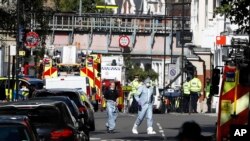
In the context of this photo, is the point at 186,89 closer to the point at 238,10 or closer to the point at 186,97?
the point at 186,97

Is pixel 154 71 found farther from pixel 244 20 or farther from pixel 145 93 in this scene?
pixel 244 20

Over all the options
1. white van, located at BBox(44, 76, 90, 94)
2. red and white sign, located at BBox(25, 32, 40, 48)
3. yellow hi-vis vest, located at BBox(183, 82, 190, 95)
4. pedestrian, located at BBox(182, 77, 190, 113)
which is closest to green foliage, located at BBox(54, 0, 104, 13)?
pedestrian, located at BBox(182, 77, 190, 113)

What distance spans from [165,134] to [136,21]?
59327 mm

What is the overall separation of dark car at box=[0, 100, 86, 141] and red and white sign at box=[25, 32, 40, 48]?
2387 centimetres

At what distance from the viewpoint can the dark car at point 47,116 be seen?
65.3 ft

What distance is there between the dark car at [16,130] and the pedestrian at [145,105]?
16801 mm

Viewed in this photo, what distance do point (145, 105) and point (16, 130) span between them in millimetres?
17481

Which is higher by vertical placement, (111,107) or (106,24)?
(106,24)

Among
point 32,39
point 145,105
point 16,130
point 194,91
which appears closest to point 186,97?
point 194,91

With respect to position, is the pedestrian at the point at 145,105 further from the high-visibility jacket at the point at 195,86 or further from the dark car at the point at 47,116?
the high-visibility jacket at the point at 195,86

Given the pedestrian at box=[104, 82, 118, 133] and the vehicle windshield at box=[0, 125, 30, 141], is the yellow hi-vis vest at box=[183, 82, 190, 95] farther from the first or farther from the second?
the vehicle windshield at box=[0, 125, 30, 141]

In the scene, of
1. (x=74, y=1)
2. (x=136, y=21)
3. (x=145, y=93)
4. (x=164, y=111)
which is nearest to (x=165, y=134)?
(x=145, y=93)

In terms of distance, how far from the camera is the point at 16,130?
16094mm

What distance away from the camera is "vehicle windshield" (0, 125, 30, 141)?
15914 mm
